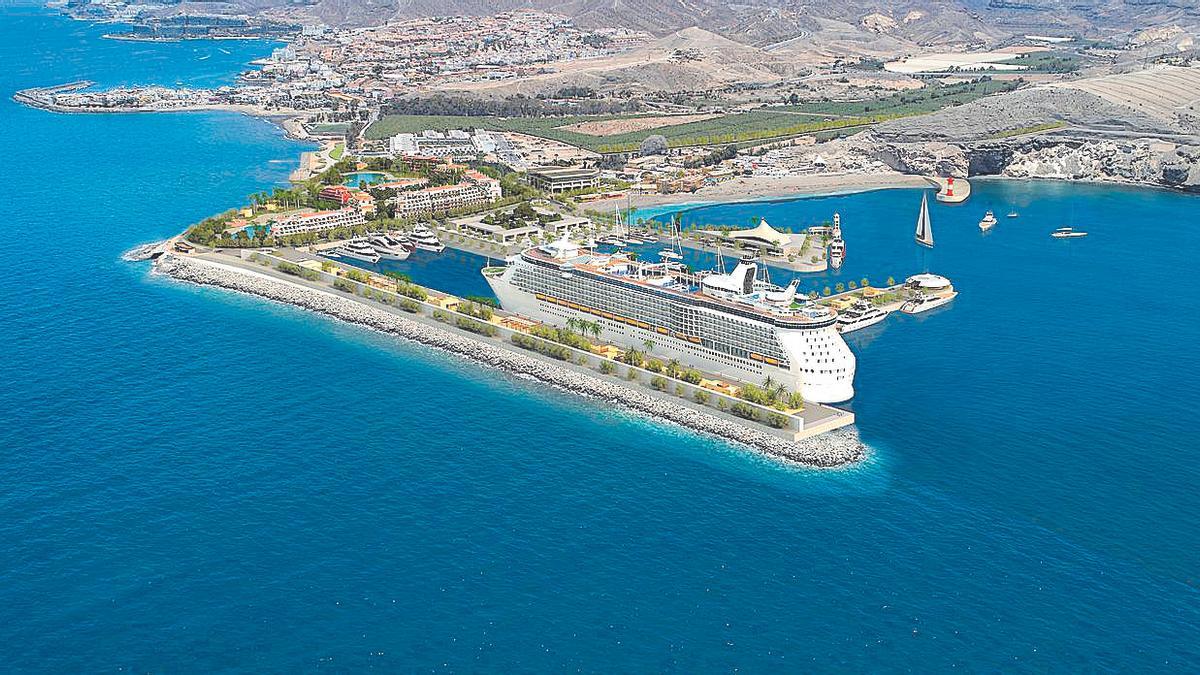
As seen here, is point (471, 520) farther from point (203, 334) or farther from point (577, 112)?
point (577, 112)

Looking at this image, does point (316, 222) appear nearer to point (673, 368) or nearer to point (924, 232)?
point (673, 368)

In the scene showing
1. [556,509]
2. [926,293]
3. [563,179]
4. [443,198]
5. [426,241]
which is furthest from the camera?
[563,179]

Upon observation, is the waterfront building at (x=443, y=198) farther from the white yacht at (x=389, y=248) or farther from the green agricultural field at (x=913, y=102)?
the green agricultural field at (x=913, y=102)

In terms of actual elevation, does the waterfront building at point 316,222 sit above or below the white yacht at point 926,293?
above

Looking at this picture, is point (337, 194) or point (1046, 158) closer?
point (337, 194)

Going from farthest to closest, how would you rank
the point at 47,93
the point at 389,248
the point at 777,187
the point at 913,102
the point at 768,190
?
1. the point at 47,93
2. the point at 913,102
3. the point at 777,187
4. the point at 768,190
5. the point at 389,248

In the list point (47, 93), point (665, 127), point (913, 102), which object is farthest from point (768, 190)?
point (47, 93)

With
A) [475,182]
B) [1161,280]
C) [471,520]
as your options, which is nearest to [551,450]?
[471,520]

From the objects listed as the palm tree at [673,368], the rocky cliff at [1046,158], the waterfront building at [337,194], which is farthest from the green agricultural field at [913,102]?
the palm tree at [673,368]
